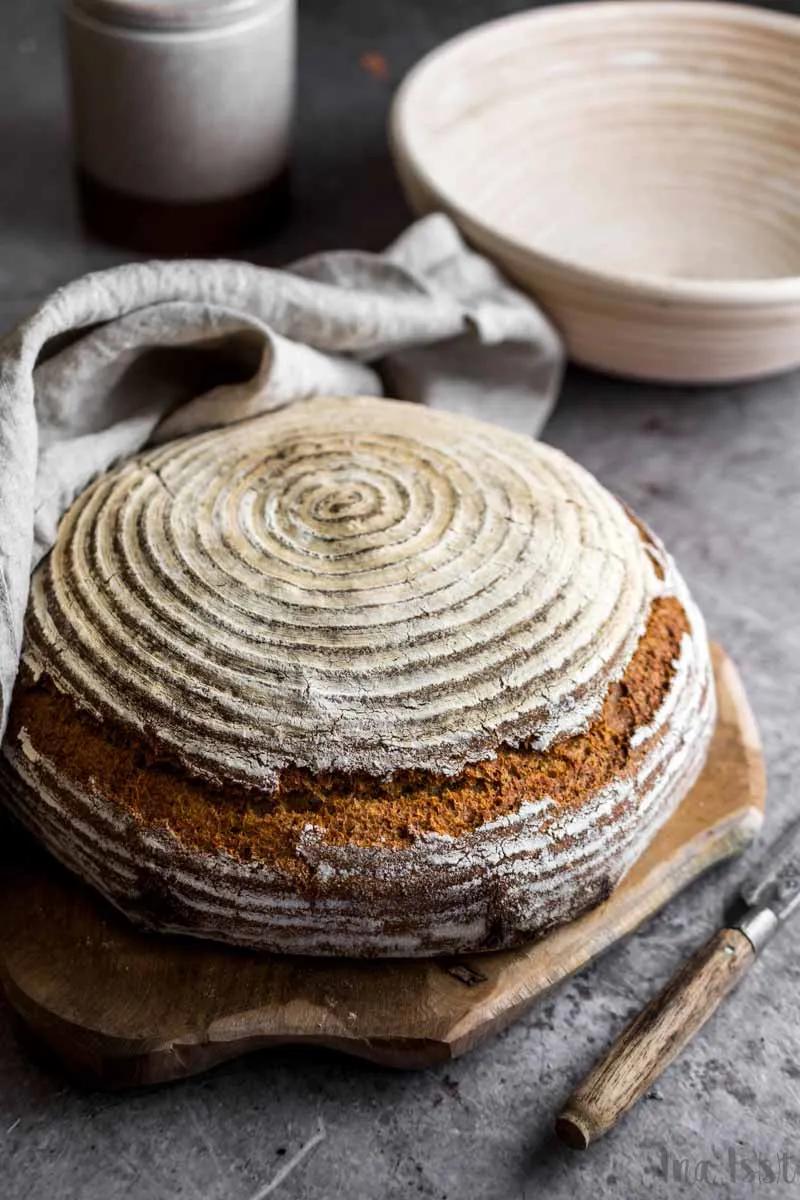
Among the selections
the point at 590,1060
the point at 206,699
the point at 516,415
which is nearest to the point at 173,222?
the point at 516,415

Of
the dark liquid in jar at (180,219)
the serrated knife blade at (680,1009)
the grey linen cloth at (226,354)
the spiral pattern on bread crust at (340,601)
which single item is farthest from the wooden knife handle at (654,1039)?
the dark liquid in jar at (180,219)

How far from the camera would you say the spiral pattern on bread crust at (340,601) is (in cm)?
91

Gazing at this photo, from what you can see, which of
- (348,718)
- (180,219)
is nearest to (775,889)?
(348,718)

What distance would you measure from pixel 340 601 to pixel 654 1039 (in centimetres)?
37

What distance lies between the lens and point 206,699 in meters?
0.91

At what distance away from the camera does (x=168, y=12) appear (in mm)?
1438

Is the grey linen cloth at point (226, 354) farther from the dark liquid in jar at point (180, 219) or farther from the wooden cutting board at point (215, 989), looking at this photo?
the dark liquid in jar at point (180, 219)

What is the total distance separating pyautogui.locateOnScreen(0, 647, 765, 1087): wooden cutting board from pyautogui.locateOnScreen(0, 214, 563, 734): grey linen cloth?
0.50 ft

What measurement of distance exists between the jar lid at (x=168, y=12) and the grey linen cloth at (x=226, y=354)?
1.04 ft

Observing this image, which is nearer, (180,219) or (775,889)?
(775,889)

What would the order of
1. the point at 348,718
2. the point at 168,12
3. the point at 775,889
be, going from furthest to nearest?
the point at 168,12 < the point at 775,889 < the point at 348,718

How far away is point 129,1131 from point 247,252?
114cm

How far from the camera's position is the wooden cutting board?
895 mm

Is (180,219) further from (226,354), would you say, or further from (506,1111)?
(506,1111)
